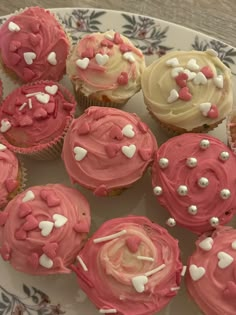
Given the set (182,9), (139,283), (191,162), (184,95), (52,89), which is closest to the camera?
(139,283)

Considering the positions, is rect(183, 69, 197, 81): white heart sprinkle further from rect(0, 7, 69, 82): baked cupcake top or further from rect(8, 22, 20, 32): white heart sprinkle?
rect(8, 22, 20, 32): white heart sprinkle

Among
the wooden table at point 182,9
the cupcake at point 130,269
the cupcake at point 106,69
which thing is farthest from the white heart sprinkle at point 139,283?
the wooden table at point 182,9

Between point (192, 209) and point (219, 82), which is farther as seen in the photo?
point (219, 82)

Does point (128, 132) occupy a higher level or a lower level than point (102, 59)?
lower

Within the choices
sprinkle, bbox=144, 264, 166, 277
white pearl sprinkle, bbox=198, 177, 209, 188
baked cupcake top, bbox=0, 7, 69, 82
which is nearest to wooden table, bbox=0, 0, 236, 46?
baked cupcake top, bbox=0, 7, 69, 82

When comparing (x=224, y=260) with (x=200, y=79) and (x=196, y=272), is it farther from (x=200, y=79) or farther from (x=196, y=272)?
(x=200, y=79)

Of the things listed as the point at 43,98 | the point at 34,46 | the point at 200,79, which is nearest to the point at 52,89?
the point at 43,98

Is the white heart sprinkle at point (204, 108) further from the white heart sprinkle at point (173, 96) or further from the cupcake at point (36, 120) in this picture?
the cupcake at point (36, 120)
